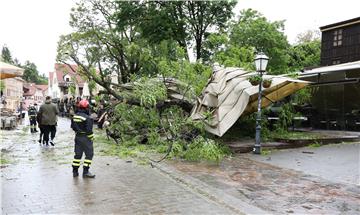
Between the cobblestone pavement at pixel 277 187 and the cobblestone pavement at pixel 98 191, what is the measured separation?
0.74 m

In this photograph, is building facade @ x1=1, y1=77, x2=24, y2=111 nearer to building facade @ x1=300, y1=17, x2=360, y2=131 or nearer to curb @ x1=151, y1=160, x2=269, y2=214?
building facade @ x1=300, y1=17, x2=360, y2=131

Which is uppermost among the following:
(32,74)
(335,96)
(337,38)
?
(32,74)

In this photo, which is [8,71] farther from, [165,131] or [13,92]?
[13,92]

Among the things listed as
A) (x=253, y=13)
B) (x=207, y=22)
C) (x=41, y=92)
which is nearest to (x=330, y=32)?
(x=253, y=13)

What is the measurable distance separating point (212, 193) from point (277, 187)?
4.72 ft

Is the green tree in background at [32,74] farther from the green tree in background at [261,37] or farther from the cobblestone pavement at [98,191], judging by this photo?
the cobblestone pavement at [98,191]

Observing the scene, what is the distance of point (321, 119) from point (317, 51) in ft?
80.4

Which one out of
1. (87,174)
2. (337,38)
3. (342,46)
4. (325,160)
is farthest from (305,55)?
(87,174)

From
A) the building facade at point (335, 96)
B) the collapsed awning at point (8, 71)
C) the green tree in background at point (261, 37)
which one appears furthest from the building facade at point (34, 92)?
the collapsed awning at point (8, 71)

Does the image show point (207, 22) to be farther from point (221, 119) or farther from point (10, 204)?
point (10, 204)

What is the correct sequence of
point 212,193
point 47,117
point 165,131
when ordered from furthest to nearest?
1. point 47,117
2. point 165,131
3. point 212,193

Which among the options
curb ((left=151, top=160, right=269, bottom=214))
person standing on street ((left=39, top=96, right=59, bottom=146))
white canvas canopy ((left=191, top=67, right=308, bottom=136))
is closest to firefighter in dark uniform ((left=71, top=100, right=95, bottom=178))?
curb ((left=151, top=160, right=269, bottom=214))

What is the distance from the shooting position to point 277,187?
782 cm

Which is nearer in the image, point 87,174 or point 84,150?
point 87,174
